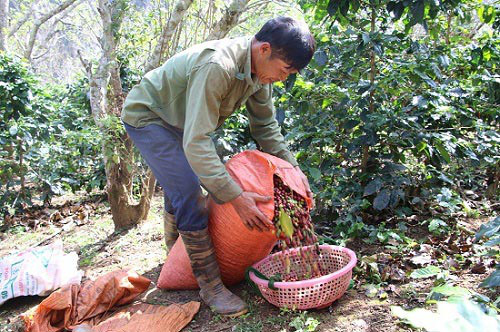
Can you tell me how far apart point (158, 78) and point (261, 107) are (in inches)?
22.7

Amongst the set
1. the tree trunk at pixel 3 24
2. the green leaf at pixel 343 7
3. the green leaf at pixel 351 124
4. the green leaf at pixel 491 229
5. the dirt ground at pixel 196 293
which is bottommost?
the dirt ground at pixel 196 293

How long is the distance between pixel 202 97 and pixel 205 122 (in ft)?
0.33

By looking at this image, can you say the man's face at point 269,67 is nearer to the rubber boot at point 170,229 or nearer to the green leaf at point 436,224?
the rubber boot at point 170,229

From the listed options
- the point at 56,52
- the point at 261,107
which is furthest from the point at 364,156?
the point at 56,52

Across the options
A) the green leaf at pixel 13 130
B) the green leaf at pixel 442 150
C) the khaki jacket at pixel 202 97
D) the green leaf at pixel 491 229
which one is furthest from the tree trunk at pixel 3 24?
the green leaf at pixel 491 229

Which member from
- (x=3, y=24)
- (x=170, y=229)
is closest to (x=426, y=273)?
(x=170, y=229)

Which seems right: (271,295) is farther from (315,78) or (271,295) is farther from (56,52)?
(56,52)

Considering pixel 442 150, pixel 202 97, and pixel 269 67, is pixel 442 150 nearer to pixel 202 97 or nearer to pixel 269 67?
pixel 269 67

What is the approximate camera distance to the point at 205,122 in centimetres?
176

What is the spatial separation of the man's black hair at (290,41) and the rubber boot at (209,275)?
0.91 m

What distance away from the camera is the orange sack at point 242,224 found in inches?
79.0

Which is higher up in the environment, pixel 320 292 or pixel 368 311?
pixel 320 292

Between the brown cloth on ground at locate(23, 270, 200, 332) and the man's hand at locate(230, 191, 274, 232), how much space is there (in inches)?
23.3

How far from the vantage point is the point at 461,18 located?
3.24 m
